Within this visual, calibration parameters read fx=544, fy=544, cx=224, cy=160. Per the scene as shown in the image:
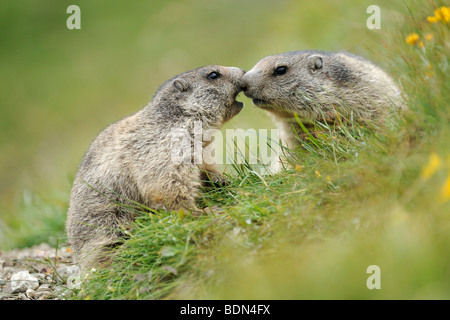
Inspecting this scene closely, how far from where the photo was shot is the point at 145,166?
6.46 meters

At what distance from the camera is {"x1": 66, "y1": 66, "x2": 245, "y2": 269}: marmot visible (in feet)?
20.4

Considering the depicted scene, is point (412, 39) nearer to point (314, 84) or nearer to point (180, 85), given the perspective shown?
point (314, 84)

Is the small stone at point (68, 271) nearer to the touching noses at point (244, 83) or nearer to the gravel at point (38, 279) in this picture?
the gravel at point (38, 279)

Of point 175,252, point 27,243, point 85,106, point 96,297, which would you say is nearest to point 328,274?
point 175,252

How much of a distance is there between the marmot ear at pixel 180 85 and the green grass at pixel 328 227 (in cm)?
137

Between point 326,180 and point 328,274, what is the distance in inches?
60.1

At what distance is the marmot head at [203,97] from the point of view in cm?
702

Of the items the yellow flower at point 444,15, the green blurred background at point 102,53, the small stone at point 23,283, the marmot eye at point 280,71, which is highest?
the green blurred background at point 102,53

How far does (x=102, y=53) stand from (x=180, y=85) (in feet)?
48.2

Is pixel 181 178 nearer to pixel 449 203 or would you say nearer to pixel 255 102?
pixel 255 102

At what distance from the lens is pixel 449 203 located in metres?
4.34

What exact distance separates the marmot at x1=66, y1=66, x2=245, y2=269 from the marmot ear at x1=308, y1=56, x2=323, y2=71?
108cm

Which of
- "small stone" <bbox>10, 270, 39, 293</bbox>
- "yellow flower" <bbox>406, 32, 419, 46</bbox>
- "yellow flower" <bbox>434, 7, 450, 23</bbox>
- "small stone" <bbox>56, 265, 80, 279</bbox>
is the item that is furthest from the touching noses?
"small stone" <bbox>10, 270, 39, 293</bbox>

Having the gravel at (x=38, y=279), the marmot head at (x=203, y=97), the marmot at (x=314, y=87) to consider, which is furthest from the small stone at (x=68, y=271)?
the marmot at (x=314, y=87)
